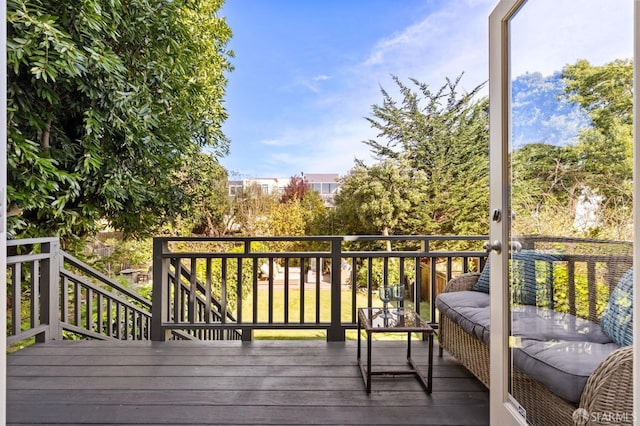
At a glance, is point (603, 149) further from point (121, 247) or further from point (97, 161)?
point (121, 247)

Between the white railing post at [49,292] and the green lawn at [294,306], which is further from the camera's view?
the green lawn at [294,306]

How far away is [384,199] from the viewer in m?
5.70

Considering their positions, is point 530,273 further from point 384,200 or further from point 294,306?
point 294,306

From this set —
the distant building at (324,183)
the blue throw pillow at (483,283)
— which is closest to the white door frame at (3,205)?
the blue throw pillow at (483,283)

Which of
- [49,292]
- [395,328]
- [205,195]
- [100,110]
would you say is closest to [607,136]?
[395,328]

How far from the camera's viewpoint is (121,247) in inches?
213

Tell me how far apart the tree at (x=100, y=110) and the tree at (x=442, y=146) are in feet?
10.6

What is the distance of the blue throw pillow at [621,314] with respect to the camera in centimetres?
95

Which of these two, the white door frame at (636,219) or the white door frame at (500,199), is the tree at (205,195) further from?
the white door frame at (636,219)

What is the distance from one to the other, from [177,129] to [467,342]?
3.39 meters

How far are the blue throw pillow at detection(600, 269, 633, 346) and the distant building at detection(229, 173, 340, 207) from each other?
16.1 feet

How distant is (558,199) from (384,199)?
4417mm

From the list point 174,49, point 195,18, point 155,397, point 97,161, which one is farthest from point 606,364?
point 195,18

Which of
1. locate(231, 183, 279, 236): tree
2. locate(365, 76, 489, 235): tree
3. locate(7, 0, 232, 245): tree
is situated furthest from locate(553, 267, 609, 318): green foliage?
locate(231, 183, 279, 236): tree
